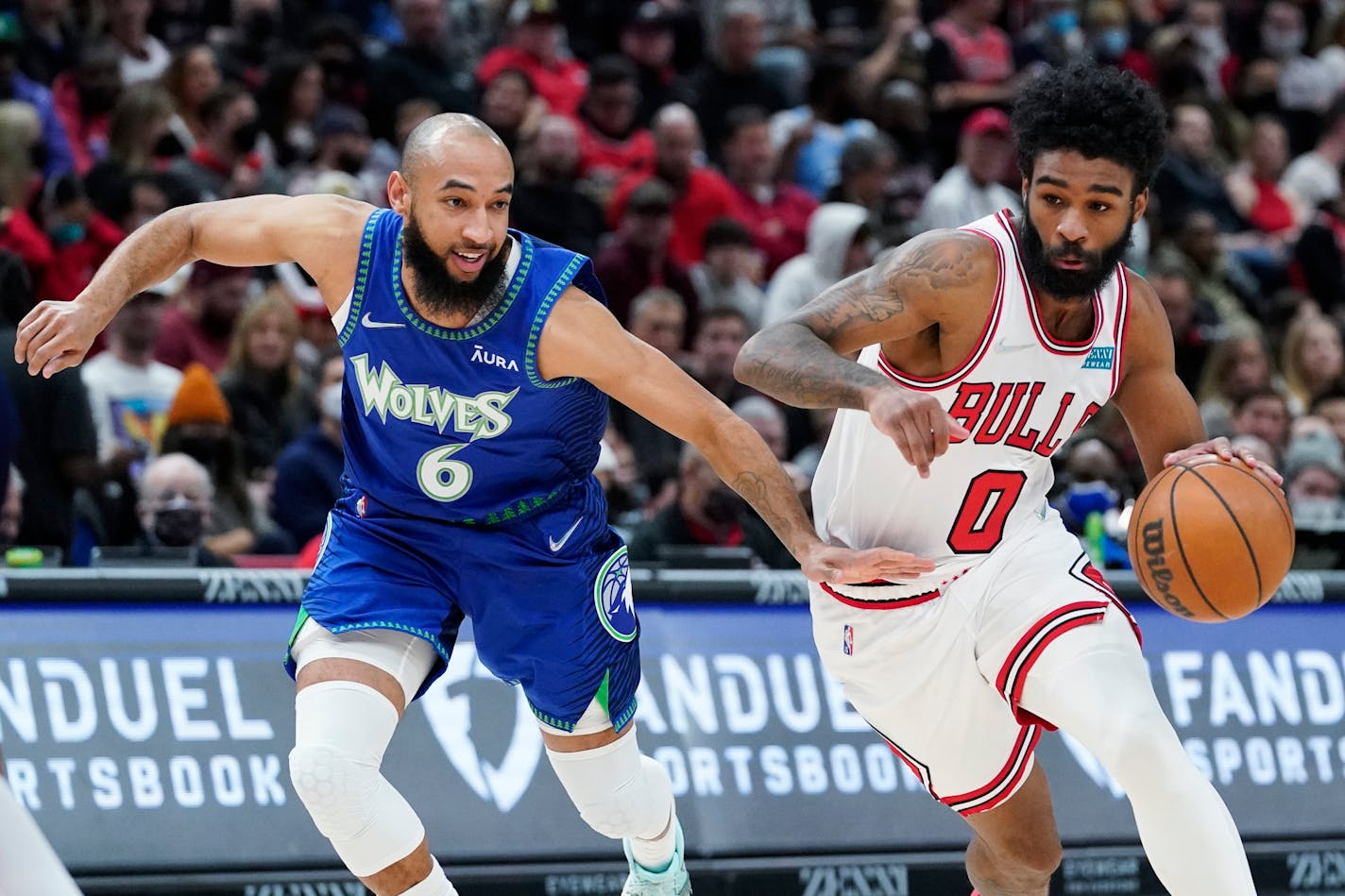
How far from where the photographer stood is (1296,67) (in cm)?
1484

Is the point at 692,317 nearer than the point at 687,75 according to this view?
Yes

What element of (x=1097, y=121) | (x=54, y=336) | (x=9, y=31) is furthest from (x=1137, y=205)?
(x=9, y=31)

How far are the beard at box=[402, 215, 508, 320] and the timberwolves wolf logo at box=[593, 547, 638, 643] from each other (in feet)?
2.65

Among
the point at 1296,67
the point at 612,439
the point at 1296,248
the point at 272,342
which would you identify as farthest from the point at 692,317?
the point at 1296,67

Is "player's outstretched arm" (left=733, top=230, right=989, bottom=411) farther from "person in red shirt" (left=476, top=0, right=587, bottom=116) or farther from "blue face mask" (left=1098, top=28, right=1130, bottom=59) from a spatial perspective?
"blue face mask" (left=1098, top=28, right=1130, bottom=59)

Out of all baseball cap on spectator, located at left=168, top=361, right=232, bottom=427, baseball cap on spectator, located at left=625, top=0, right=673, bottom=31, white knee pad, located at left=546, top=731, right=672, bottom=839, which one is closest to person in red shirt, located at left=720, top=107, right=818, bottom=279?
baseball cap on spectator, located at left=625, top=0, right=673, bottom=31

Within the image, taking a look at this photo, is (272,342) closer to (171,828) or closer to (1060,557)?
(171,828)

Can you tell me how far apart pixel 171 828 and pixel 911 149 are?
8.21 meters

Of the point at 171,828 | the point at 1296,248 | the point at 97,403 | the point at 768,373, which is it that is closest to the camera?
the point at 768,373

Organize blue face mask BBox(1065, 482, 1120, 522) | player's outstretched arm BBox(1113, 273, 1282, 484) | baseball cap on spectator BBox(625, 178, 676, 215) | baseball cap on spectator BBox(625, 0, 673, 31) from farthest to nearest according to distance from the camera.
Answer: baseball cap on spectator BBox(625, 0, 673, 31) < baseball cap on spectator BBox(625, 178, 676, 215) < blue face mask BBox(1065, 482, 1120, 522) < player's outstretched arm BBox(1113, 273, 1282, 484)

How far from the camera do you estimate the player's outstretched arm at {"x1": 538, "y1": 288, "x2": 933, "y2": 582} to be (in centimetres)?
454

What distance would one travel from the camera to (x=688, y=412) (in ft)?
15.2

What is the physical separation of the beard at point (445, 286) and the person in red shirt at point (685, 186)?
6369 millimetres

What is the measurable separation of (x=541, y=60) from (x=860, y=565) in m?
8.42
